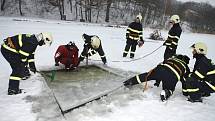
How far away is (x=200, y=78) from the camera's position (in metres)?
5.93

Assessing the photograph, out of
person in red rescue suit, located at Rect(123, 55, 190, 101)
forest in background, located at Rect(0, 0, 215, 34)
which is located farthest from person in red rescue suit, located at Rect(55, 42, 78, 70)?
forest in background, located at Rect(0, 0, 215, 34)

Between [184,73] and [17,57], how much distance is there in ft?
13.2

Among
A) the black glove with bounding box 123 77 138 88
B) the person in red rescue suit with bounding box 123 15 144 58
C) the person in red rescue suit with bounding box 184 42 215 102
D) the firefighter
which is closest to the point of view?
the person in red rescue suit with bounding box 184 42 215 102

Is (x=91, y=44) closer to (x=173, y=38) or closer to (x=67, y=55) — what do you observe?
(x=67, y=55)

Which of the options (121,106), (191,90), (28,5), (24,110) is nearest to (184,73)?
(191,90)

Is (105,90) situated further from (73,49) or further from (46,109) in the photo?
(73,49)

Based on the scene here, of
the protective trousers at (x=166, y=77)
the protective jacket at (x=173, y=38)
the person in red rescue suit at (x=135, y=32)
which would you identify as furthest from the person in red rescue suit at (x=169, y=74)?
the person in red rescue suit at (x=135, y=32)

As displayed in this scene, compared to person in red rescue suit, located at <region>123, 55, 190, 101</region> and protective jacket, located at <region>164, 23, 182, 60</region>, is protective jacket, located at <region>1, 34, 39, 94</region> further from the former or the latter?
protective jacket, located at <region>164, 23, 182, 60</region>

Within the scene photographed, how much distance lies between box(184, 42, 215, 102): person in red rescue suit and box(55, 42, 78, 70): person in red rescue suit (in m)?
3.41

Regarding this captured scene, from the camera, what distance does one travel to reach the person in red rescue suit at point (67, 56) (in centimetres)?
759

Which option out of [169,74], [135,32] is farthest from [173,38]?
[169,74]

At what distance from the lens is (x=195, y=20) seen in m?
55.4

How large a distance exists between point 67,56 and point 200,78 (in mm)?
3801

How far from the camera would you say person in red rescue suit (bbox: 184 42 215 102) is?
5.81m
